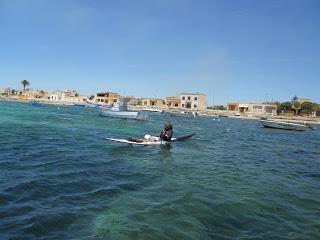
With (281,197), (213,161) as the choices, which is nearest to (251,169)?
(213,161)

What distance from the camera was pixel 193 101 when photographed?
14862 cm

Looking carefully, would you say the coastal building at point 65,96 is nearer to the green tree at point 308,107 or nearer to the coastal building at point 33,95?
the coastal building at point 33,95

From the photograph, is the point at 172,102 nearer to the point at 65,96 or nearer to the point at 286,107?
the point at 286,107

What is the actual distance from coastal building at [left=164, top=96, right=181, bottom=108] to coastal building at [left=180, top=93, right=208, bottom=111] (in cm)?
379

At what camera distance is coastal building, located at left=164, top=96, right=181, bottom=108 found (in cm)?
15560

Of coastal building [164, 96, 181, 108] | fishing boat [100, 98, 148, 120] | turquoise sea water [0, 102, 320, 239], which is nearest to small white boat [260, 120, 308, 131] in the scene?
fishing boat [100, 98, 148, 120]

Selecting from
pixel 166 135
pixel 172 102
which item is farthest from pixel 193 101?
pixel 166 135

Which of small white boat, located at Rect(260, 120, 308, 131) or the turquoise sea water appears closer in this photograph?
the turquoise sea water

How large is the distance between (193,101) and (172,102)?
43.3 feet

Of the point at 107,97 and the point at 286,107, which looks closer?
the point at 286,107

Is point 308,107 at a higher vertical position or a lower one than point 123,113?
higher

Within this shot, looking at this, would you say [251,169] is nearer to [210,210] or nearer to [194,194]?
[194,194]

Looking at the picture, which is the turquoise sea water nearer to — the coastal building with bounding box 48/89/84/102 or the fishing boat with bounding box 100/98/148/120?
the fishing boat with bounding box 100/98/148/120

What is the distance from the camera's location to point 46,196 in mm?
10898
